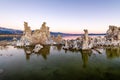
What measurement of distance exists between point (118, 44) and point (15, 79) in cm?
8561

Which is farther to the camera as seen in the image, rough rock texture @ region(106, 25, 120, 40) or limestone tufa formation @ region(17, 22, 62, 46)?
rough rock texture @ region(106, 25, 120, 40)

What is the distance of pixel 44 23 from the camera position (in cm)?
11594

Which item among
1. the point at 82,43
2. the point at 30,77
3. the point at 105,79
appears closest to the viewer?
the point at 105,79

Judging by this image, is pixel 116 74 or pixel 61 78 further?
pixel 116 74

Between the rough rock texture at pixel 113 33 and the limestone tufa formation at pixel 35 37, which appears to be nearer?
the limestone tufa formation at pixel 35 37

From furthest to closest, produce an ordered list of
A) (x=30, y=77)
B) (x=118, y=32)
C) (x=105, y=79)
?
(x=118, y=32), (x=30, y=77), (x=105, y=79)

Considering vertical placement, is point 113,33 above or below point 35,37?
above

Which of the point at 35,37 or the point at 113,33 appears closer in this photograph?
the point at 35,37

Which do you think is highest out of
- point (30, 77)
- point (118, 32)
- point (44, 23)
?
point (44, 23)

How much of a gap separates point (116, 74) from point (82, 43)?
43854 mm

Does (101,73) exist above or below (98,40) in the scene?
below

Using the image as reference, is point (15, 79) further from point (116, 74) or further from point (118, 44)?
point (118, 44)

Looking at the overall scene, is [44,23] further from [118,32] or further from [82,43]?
[118,32]

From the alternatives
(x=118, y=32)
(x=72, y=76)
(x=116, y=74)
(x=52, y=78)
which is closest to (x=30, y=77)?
(x=52, y=78)
